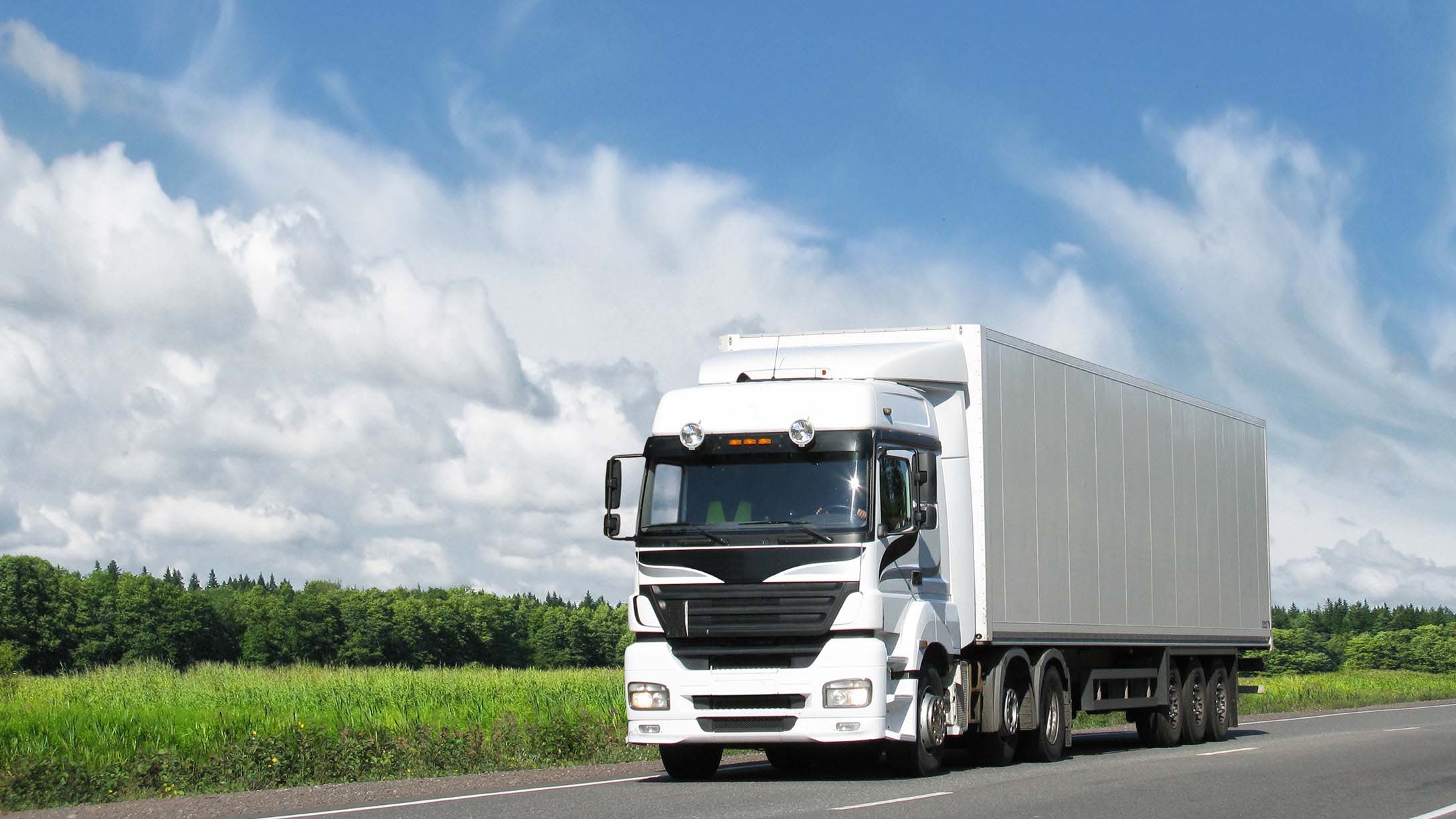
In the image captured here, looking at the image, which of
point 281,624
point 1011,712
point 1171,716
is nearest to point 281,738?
point 1011,712

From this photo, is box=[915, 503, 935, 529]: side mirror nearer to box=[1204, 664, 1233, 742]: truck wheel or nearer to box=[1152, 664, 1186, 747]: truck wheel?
box=[1152, 664, 1186, 747]: truck wheel

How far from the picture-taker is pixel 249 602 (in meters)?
146

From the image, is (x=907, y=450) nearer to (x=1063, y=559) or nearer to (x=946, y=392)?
Answer: (x=946, y=392)

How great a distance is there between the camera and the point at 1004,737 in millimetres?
15984

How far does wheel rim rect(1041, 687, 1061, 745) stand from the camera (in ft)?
55.4

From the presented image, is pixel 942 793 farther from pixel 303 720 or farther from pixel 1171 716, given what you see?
pixel 1171 716

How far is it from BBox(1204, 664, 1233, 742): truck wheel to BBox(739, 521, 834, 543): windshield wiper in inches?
428

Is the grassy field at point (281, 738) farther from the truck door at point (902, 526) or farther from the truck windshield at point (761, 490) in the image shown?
the truck door at point (902, 526)

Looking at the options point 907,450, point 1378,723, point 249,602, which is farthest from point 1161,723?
point 249,602

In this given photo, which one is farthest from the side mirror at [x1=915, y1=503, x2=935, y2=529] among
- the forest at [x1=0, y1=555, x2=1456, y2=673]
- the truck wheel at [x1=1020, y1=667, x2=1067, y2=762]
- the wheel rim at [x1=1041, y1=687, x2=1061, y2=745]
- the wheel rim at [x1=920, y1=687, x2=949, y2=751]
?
the forest at [x1=0, y1=555, x2=1456, y2=673]

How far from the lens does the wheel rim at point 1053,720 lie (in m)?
16.9

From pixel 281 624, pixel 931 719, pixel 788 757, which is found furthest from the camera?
pixel 281 624

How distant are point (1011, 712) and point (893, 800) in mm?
4690

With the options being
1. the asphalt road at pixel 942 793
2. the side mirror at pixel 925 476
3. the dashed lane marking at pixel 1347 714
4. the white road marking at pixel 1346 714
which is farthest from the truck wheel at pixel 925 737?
the dashed lane marking at pixel 1347 714
